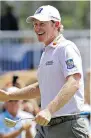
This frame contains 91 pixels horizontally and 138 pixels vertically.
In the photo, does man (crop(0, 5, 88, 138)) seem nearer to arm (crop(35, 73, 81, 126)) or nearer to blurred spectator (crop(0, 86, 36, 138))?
arm (crop(35, 73, 81, 126))

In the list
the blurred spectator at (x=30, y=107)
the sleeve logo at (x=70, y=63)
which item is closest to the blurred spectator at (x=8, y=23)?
the blurred spectator at (x=30, y=107)

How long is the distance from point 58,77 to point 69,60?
20cm

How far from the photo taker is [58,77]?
230 inches

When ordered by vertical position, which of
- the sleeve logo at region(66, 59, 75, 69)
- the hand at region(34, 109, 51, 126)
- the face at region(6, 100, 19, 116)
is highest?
the sleeve logo at region(66, 59, 75, 69)

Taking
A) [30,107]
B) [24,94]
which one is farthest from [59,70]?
[30,107]

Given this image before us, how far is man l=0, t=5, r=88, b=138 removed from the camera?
5757 mm

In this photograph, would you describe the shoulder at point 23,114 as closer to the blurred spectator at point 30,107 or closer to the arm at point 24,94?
the blurred spectator at point 30,107

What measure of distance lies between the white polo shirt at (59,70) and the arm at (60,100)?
0.37ft

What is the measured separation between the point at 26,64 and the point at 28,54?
267 mm

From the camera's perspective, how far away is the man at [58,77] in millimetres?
5757

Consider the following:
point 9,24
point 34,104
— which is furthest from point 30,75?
point 9,24

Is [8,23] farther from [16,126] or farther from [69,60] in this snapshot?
[69,60]

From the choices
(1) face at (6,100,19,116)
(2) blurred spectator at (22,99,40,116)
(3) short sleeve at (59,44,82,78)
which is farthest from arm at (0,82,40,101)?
(2) blurred spectator at (22,99,40,116)

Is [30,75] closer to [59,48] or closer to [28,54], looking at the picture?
[28,54]
